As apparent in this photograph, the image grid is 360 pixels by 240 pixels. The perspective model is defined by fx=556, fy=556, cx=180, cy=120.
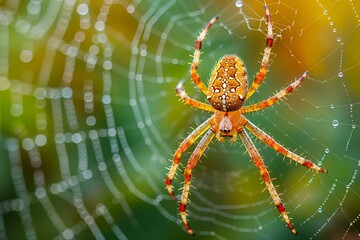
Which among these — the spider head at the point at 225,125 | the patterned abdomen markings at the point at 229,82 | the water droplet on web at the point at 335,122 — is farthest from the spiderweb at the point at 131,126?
the patterned abdomen markings at the point at 229,82

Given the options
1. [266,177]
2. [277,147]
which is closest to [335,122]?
[277,147]

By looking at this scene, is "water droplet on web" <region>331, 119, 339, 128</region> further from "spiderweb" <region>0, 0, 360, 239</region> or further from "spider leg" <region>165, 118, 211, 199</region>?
"spider leg" <region>165, 118, 211, 199</region>

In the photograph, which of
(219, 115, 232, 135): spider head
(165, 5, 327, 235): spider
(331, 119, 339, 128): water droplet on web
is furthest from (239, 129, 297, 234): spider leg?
(331, 119, 339, 128): water droplet on web

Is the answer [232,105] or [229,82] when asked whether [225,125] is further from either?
[229,82]

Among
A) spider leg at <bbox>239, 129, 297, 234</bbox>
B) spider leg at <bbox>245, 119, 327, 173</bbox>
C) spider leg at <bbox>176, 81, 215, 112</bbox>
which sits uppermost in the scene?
spider leg at <bbox>176, 81, 215, 112</bbox>

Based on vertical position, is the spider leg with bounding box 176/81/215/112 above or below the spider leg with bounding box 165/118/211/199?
above

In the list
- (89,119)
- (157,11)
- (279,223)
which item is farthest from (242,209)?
(157,11)
